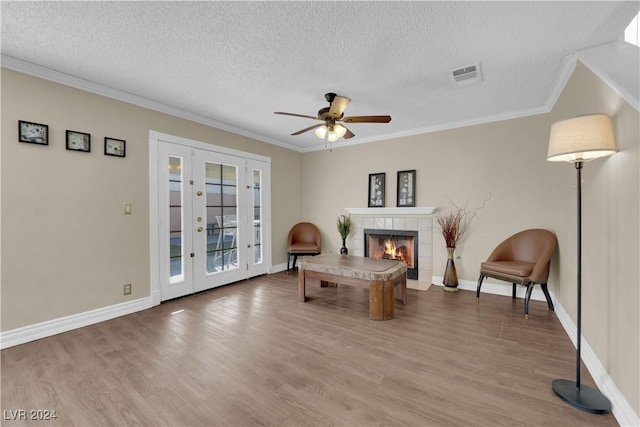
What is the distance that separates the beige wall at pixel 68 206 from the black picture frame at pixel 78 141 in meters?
0.05

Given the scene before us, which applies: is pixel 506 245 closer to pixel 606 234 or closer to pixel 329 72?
pixel 606 234

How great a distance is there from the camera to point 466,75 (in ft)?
9.08

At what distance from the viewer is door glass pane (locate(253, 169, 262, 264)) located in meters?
4.96

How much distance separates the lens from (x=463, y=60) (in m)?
2.52

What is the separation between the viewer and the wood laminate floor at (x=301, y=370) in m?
1.64

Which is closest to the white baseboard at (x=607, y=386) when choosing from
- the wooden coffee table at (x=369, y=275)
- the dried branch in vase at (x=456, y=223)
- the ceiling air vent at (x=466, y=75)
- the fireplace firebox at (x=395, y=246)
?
the wooden coffee table at (x=369, y=275)

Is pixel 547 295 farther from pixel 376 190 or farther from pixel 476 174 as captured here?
pixel 376 190

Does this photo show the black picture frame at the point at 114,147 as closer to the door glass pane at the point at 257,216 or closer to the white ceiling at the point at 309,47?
the white ceiling at the point at 309,47

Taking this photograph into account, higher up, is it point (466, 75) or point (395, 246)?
point (466, 75)

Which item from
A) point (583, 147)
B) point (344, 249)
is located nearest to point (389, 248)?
point (344, 249)

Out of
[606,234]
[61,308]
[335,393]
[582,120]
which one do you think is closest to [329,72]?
[582,120]

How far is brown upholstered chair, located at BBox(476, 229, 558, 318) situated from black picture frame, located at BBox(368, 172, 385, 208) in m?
1.92

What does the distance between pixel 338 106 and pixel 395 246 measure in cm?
295

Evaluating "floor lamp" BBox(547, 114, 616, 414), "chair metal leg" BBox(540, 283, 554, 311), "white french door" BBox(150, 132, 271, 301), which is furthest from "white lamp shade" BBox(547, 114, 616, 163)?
"white french door" BBox(150, 132, 271, 301)
